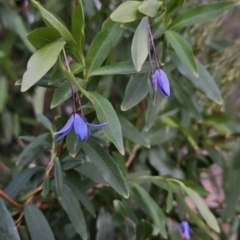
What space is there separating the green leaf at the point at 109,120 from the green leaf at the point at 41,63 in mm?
72

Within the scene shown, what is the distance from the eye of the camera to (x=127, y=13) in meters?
0.54

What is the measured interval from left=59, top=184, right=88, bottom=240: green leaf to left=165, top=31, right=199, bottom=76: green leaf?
258 mm

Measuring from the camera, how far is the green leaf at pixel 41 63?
49 centimetres

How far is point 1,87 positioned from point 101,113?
1.28 feet

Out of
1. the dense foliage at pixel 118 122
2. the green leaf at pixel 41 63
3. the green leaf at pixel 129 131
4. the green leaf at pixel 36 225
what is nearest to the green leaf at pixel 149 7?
the dense foliage at pixel 118 122

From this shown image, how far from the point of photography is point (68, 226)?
2.52 feet

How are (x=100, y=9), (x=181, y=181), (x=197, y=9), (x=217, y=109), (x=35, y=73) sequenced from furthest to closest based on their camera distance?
(x=217, y=109), (x=100, y=9), (x=181, y=181), (x=197, y=9), (x=35, y=73)

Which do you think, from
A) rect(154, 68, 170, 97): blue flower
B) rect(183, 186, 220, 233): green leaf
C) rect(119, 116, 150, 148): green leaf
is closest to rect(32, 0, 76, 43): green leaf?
rect(154, 68, 170, 97): blue flower

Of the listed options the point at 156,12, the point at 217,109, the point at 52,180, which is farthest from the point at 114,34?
the point at 217,109

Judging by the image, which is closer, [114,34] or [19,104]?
[114,34]

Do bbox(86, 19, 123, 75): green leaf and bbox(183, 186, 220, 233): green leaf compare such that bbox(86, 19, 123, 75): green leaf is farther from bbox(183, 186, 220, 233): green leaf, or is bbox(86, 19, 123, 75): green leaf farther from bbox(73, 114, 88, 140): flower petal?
bbox(183, 186, 220, 233): green leaf

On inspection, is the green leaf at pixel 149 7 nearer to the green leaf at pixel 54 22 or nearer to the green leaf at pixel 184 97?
the green leaf at pixel 54 22

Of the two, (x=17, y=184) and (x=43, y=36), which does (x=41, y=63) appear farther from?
(x=17, y=184)

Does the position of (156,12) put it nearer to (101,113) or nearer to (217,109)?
(101,113)
